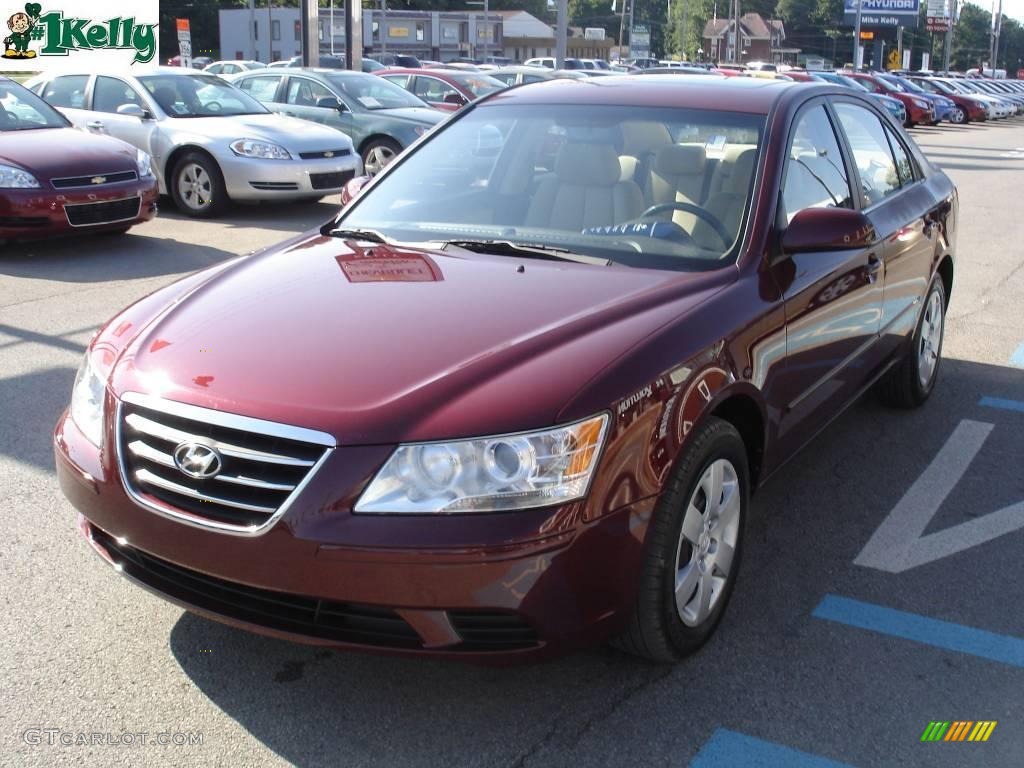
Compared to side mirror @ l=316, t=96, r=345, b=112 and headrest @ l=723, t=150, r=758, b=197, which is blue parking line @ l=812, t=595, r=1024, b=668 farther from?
side mirror @ l=316, t=96, r=345, b=112

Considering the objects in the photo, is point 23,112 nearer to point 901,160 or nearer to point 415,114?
point 415,114

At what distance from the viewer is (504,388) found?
2.78 meters

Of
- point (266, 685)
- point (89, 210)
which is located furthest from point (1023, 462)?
point (89, 210)

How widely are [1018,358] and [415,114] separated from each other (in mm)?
8980

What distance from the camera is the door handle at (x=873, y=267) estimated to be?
4.48 m

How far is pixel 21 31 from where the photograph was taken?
20.6 meters

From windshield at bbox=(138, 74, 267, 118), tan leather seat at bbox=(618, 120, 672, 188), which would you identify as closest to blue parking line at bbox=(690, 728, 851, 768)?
tan leather seat at bbox=(618, 120, 672, 188)

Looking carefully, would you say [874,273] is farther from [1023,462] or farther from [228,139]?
[228,139]

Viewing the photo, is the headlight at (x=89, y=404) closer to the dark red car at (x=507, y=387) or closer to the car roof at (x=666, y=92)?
the dark red car at (x=507, y=387)

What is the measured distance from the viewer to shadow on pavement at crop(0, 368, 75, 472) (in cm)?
477

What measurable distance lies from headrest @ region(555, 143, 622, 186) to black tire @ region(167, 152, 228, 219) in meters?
7.88

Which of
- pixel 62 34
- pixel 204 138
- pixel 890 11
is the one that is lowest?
pixel 204 138

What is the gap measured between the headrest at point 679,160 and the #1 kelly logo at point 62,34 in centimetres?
1893

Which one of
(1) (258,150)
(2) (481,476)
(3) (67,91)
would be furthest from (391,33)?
(2) (481,476)
